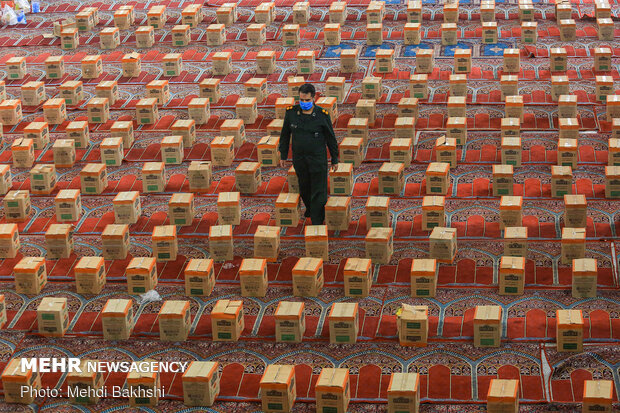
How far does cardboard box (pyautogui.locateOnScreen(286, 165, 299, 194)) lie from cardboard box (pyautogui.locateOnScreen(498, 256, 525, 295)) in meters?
1.84

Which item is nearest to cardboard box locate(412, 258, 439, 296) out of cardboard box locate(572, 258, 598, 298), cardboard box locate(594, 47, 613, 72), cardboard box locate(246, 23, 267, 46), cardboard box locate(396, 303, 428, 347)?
cardboard box locate(396, 303, 428, 347)

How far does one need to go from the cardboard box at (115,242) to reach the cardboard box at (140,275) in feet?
1.17

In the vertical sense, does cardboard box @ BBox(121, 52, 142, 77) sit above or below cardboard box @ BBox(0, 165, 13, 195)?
above

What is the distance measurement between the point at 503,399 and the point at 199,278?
2.22 meters

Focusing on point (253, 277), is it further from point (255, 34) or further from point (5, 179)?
point (255, 34)

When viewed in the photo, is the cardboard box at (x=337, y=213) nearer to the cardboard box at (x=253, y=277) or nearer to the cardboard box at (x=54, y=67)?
the cardboard box at (x=253, y=277)

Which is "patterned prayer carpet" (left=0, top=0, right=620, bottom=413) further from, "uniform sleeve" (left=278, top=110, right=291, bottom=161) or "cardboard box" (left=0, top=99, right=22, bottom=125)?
"uniform sleeve" (left=278, top=110, right=291, bottom=161)

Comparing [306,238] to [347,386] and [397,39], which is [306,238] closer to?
[347,386]

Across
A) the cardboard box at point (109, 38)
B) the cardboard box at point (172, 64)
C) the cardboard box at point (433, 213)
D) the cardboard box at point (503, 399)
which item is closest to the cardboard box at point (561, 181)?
the cardboard box at point (433, 213)

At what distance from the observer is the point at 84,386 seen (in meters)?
5.94

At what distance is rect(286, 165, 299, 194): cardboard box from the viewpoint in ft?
25.7

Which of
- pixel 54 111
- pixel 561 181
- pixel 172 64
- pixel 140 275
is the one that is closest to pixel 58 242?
pixel 140 275

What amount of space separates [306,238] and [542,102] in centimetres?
313

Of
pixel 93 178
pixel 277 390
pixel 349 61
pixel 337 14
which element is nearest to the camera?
pixel 277 390
